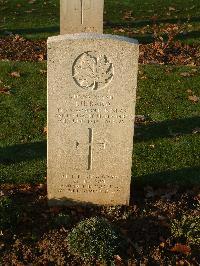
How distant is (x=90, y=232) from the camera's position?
5.20 m

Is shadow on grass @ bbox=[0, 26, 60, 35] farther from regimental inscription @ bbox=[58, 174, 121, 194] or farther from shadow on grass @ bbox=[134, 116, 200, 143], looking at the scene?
regimental inscription @ bbox=[58, 174, 121, 194]

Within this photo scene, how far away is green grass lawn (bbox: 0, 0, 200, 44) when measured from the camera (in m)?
13.0

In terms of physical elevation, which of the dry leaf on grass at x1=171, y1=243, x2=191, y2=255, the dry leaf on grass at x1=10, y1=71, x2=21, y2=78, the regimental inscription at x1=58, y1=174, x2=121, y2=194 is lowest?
the dry leaf on grass at x1=171, y1=243, x2=191, y2=255

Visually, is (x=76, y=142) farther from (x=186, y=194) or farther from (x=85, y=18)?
(x=85, y=18)

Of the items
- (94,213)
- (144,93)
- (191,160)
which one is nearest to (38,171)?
(94,213)

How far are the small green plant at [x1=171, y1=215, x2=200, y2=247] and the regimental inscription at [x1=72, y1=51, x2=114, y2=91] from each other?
1.79 metres

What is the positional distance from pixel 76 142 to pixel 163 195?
4.82 feet

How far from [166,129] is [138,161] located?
1191 millimetres

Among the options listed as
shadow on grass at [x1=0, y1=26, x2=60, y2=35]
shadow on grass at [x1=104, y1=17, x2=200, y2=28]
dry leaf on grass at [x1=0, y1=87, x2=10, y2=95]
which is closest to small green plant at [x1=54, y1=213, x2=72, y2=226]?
dry leaf on grass at [x1=0, y1=87, x2=10, y2=95]

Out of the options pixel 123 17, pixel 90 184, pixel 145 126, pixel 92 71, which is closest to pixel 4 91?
pixel 145 126

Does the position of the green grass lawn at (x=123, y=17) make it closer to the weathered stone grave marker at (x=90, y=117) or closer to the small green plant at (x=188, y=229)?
the weathered stone grave marker at (x=90, y=117)

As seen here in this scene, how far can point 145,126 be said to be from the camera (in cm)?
823

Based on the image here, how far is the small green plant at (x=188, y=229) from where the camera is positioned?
18.2 ft

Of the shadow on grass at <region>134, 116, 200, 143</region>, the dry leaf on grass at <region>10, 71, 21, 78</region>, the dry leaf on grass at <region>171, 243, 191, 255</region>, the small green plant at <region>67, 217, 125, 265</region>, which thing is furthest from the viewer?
the dry leaf on grass at <region>10, 71, 21, 78</region>
